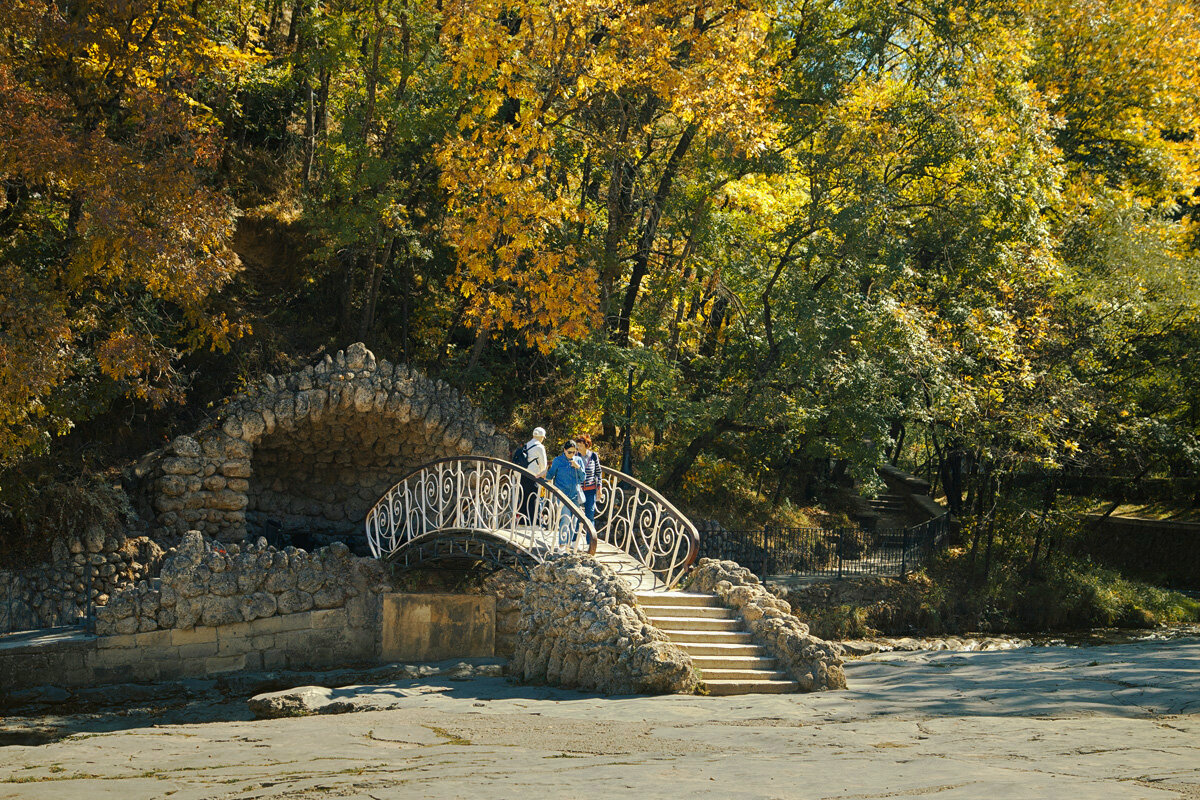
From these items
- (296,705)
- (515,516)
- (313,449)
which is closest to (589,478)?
(515,516)

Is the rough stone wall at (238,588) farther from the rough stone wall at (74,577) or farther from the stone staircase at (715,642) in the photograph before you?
the stone staircase at (715,642)

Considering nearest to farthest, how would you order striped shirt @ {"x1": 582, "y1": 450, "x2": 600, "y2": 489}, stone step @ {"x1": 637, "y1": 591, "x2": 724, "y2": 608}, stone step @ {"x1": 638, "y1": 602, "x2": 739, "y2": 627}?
stone step @ {"x1": 638, "y1": 602, "x2": 739, "y2": 627} → stone step @ {"x1": 637, "y1": 591, "x2": 724, "y2": 608} → striped shirt @ {"x1": 582, "y1": 450, "x2": 600, "y2": 489}

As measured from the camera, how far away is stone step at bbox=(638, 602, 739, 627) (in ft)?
35.7

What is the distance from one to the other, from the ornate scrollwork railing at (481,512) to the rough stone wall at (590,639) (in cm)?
90

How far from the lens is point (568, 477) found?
41.0ft

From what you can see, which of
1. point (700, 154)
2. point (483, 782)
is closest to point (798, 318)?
point (700, 154)

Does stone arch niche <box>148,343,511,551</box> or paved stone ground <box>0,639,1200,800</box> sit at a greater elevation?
stone arch niche <box>148,343,511,551</box>

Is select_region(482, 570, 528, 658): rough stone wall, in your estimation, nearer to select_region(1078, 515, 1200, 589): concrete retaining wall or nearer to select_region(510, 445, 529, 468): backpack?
select_region(510, 445, 529, 468): backpack

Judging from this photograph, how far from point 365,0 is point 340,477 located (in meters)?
8.31

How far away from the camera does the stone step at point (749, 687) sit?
990 centimetres

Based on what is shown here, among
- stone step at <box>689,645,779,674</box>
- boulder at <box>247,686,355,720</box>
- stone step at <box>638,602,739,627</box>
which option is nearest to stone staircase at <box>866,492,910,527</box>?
stone step at <box>638,602,739,627</box>

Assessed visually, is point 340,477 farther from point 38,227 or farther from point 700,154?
point 700,154

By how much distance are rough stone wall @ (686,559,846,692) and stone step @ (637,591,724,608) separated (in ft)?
0.47

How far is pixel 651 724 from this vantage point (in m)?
7.71
